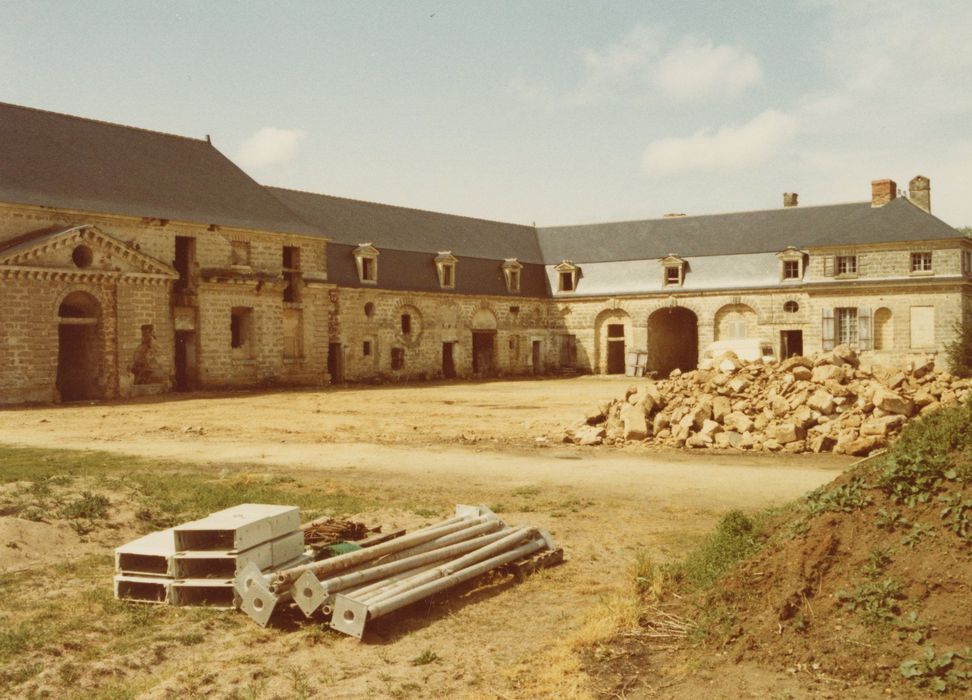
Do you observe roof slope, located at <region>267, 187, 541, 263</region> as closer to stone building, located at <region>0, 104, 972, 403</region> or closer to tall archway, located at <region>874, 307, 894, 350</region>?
stone building, located at <region>0, 104, 972, 403</region>

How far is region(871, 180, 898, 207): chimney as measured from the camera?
128 ft

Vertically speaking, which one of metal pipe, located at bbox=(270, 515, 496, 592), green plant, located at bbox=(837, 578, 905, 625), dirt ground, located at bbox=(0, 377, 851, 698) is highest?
green plant, located at bbox=(837, 578, 905, 625)

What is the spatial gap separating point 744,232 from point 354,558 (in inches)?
1529

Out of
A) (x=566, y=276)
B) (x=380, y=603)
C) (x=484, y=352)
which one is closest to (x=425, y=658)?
(x=380, y=603)

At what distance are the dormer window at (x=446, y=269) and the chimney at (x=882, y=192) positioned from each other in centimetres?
2069

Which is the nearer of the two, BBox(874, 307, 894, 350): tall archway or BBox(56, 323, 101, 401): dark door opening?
BBox(56, 323, 101, 401): dark door opening

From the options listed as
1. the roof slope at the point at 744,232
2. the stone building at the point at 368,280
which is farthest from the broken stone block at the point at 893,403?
the roof slope at the point at 744,232

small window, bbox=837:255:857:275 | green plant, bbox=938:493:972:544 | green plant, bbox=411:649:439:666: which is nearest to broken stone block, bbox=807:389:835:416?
green plant, bbox=938:493:972:544

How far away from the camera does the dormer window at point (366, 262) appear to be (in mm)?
37844

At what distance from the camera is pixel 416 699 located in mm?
5688

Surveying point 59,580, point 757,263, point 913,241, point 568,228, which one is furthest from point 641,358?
point 59,580

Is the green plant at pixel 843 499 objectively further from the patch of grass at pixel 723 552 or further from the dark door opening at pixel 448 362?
the dark door opening at pixel 448 362

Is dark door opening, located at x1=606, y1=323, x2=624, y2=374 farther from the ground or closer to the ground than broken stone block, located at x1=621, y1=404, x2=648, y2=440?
farther from the ground

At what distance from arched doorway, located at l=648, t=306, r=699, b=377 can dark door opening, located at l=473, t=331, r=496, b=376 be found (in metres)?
8.27
